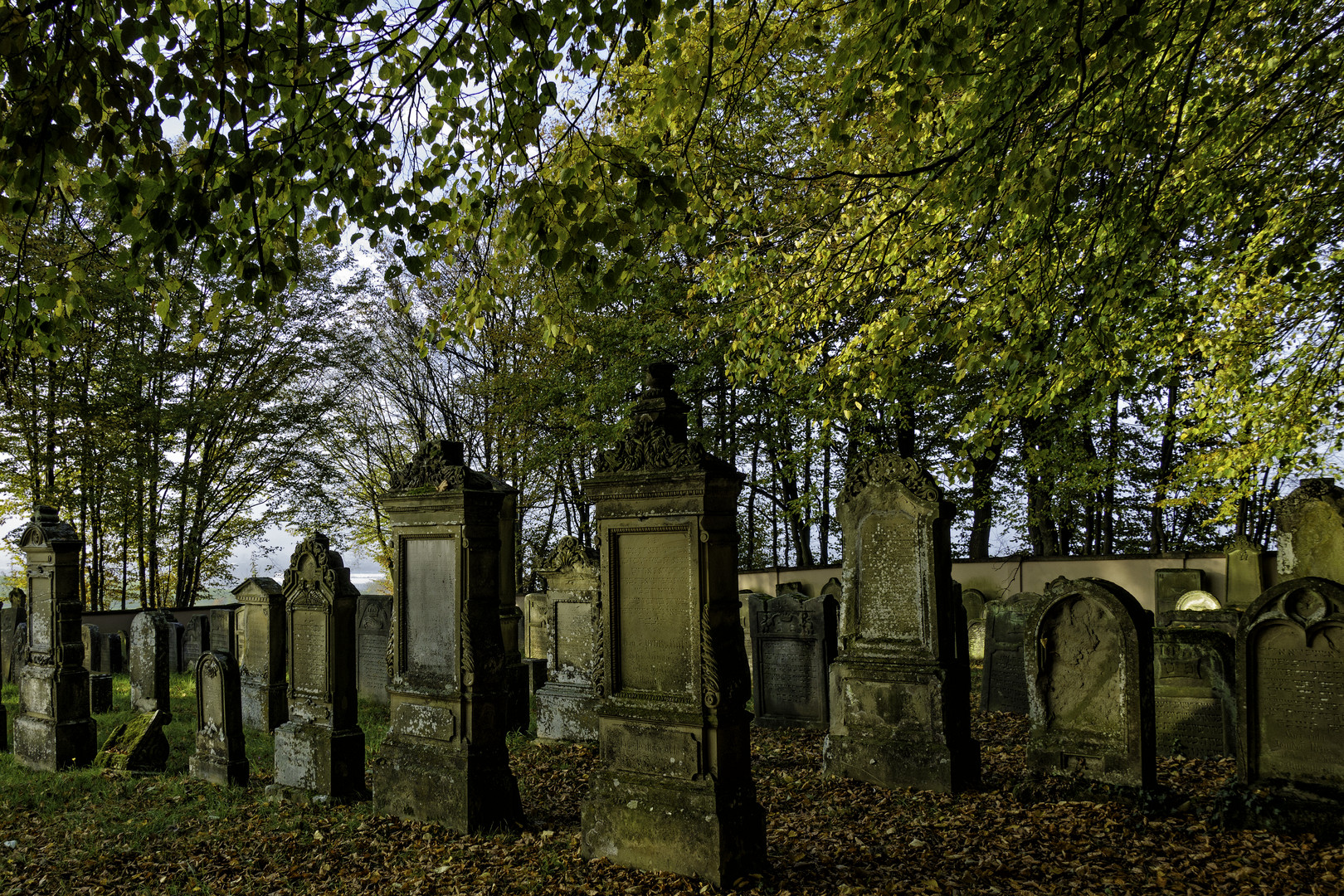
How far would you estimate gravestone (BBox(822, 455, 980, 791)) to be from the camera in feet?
23.1

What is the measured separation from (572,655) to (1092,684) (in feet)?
18.2

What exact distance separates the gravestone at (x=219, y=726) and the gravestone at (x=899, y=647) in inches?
214

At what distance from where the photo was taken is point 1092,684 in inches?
259

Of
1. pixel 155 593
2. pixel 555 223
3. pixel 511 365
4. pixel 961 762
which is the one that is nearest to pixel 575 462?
pixel 511 365

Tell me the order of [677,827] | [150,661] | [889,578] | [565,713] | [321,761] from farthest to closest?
[150,661], [565,713], [889,578], [321,761], [677,827]

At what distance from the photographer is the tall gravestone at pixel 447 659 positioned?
629cm

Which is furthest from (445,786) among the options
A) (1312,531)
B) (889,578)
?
(1312,531)

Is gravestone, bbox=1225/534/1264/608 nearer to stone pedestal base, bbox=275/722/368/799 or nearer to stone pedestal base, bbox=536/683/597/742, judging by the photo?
stone pedestal base, bbox=536/683/597/742

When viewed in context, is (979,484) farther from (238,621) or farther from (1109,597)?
(238,621)

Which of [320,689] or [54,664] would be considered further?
[54,664]

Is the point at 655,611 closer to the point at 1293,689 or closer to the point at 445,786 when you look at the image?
the point at 445,786

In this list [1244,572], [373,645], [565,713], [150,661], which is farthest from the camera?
[1244,572]

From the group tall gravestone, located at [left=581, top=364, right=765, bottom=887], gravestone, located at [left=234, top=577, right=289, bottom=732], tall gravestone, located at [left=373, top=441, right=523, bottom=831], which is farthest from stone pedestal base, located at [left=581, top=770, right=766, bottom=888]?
gravestone, located at [left=234, top=577, right=289, bottom=732]

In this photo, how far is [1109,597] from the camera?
21.1 feet
